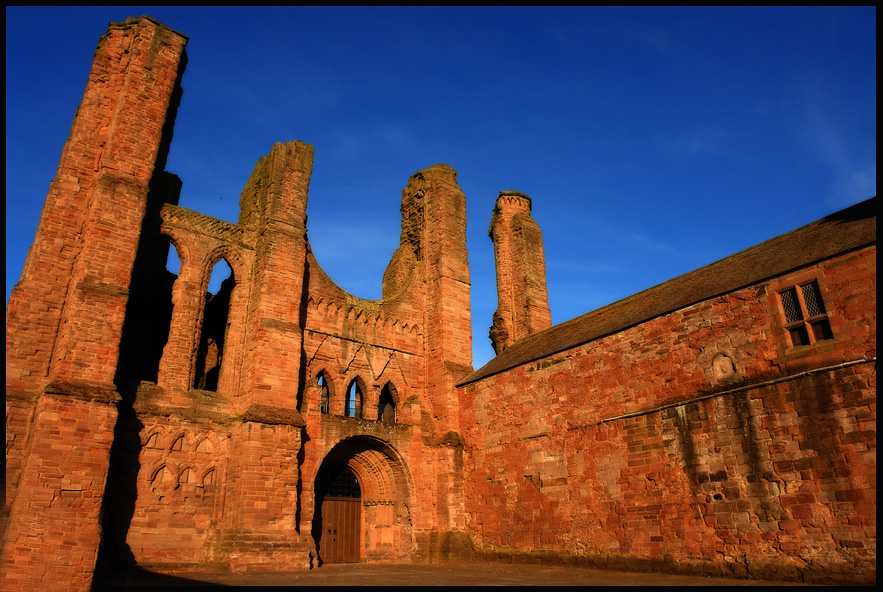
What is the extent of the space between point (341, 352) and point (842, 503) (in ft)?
39.8

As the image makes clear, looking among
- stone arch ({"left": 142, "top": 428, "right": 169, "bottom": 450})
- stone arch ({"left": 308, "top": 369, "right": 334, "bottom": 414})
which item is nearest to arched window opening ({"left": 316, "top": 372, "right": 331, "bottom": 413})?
stone arch ({"left": 308, "top": 369, "right": 334, "bottom": 414})

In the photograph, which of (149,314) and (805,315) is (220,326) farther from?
(805,315)

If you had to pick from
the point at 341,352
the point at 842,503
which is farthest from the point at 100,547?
the point at 842,503

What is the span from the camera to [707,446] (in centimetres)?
1134

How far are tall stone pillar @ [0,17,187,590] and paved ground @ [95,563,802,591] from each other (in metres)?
1.54

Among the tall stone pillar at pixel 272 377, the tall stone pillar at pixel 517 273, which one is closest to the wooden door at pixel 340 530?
the tall stone pillar at pixel 272 377

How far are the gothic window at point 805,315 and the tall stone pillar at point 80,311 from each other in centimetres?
1293

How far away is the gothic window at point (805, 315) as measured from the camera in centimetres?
1048

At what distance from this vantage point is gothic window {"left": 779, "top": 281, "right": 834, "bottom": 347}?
10.5 metres

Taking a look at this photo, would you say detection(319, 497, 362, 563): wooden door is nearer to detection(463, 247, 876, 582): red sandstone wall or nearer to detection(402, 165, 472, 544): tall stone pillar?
detection(402, 165, 472, 544): tall stone pillar

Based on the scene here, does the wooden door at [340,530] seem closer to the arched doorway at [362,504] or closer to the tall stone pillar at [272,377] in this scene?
the arched doorway at [362,504]

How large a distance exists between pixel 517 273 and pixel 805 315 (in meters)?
13.0

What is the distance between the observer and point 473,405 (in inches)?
679

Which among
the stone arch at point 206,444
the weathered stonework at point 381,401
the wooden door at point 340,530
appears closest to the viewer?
the weathered stonework at point 381,401
